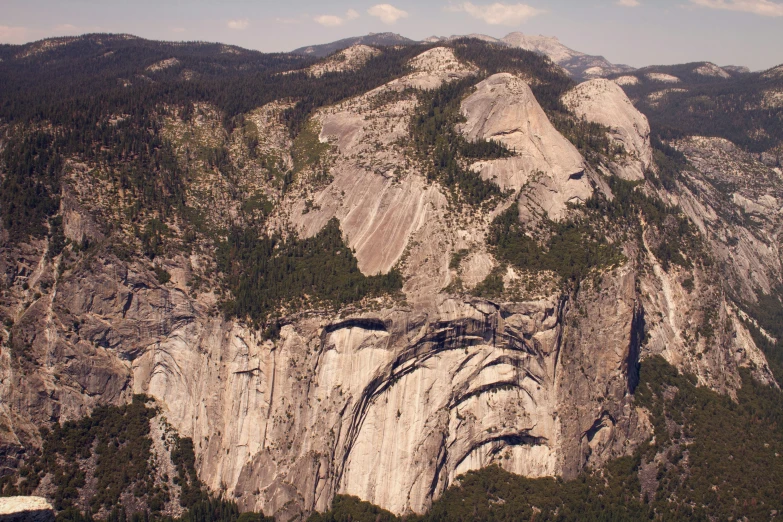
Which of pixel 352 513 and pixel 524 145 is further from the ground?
pixel 524 145

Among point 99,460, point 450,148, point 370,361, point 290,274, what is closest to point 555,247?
point 450,148

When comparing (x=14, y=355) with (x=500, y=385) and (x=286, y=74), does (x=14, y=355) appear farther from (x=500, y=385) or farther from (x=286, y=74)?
(x=286, y=74)

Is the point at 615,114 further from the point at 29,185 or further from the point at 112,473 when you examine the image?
the point at 112,473

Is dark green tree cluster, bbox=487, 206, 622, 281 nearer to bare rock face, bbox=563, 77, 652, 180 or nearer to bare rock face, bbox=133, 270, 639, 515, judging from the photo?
bare rock face, bbox=133, 270, 639, 515

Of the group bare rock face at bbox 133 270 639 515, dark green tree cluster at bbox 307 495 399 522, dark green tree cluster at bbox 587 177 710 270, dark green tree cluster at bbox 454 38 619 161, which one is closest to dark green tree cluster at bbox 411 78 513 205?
dark green tree cluster at bbox 587 177 710 270

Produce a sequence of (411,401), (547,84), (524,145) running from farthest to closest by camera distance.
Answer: (547,84)
(524,145)
(411,401)

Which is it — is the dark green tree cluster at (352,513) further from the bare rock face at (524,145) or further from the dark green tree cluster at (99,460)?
the bare rock face at (524,145)

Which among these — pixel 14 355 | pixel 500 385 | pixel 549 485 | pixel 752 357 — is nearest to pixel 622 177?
pixel 752 357
